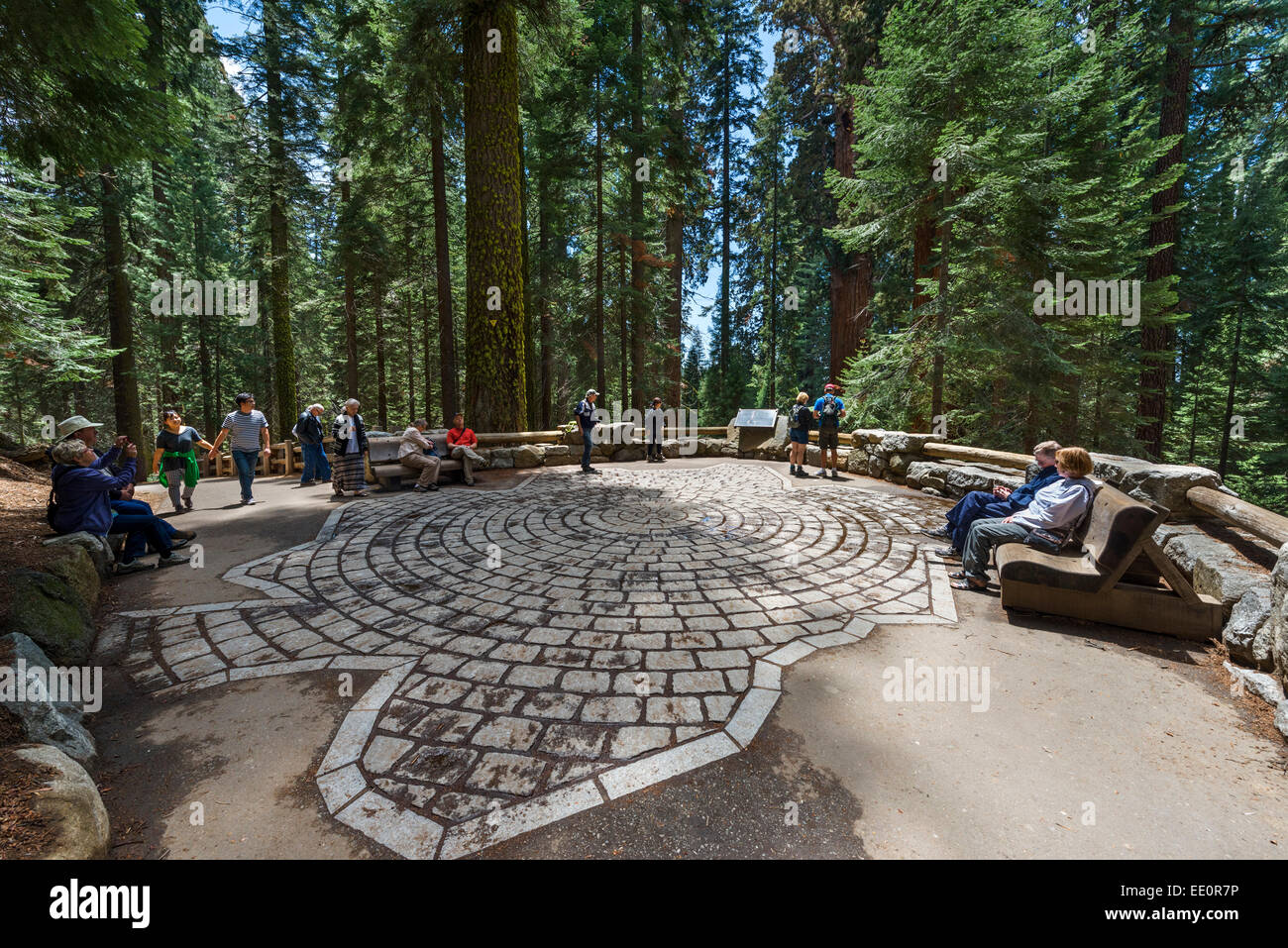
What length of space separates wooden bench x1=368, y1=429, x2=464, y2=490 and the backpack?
792 centimetres

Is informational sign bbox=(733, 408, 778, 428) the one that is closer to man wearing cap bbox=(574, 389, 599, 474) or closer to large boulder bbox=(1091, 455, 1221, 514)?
man wearing cap bbox=(574, 389, 599, 474)

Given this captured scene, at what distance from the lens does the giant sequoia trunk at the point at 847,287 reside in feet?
55.0

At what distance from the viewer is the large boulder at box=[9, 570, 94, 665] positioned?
336cm

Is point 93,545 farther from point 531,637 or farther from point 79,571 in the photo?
point 531,637

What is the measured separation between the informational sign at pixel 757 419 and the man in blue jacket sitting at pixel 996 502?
9.22 metres

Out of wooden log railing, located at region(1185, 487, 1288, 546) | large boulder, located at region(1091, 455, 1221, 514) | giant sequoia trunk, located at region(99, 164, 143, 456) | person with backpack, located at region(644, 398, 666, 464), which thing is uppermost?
giant sequoia trunk, located at region(99, 164, 143, 456)

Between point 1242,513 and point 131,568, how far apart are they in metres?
10.8

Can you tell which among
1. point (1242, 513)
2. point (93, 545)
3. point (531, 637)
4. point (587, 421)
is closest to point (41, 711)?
point (531, 637)

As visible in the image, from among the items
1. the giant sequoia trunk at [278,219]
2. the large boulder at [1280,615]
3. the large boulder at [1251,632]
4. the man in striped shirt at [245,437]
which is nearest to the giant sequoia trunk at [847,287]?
the large boulder at [1251,632]

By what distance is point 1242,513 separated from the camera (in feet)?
Answer: 13.6

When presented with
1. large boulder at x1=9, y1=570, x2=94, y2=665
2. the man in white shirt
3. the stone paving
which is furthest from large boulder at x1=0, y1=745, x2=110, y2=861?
the man in white shirt
